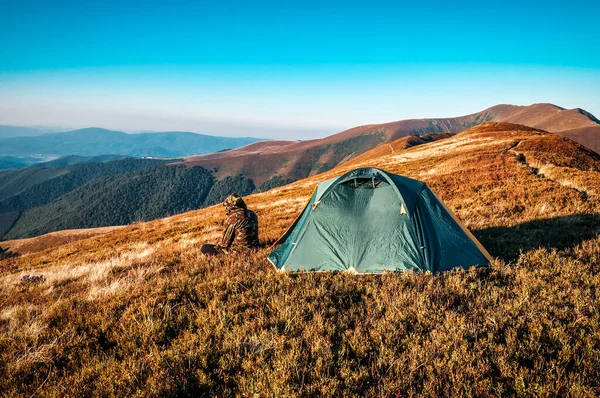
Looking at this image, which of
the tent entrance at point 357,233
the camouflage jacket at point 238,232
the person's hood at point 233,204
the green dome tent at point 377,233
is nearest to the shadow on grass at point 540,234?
the green dome tent at point 377,233

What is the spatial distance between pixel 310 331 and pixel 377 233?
375 cm

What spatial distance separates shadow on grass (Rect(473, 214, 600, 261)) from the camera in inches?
344

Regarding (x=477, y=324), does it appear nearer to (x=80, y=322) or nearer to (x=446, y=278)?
(x=446, y=278)

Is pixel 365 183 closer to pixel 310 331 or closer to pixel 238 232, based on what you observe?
pixel 238 232

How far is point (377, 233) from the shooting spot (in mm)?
7812

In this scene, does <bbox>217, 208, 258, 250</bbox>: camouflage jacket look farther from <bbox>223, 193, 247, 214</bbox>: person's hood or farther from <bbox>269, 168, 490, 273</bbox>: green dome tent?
<bbox>269, 168, 490, 273</bbox>: green dome tent

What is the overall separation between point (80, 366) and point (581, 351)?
24.9 feet

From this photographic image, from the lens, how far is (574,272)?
264 inches

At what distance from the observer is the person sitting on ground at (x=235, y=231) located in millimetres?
9742

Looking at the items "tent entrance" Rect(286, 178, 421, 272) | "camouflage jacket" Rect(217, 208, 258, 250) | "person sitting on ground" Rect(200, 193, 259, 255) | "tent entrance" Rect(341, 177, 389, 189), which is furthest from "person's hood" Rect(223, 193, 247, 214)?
"tent entrance" Rect(341, 177, 389, 189)

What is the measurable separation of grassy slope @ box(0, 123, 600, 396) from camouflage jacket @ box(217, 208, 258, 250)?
1079mm

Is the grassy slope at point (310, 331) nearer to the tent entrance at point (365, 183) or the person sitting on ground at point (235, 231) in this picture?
the person sitting on ground at point (235, 231)

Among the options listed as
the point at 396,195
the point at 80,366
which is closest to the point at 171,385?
the point at 80,366

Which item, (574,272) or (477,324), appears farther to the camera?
(574,272)
